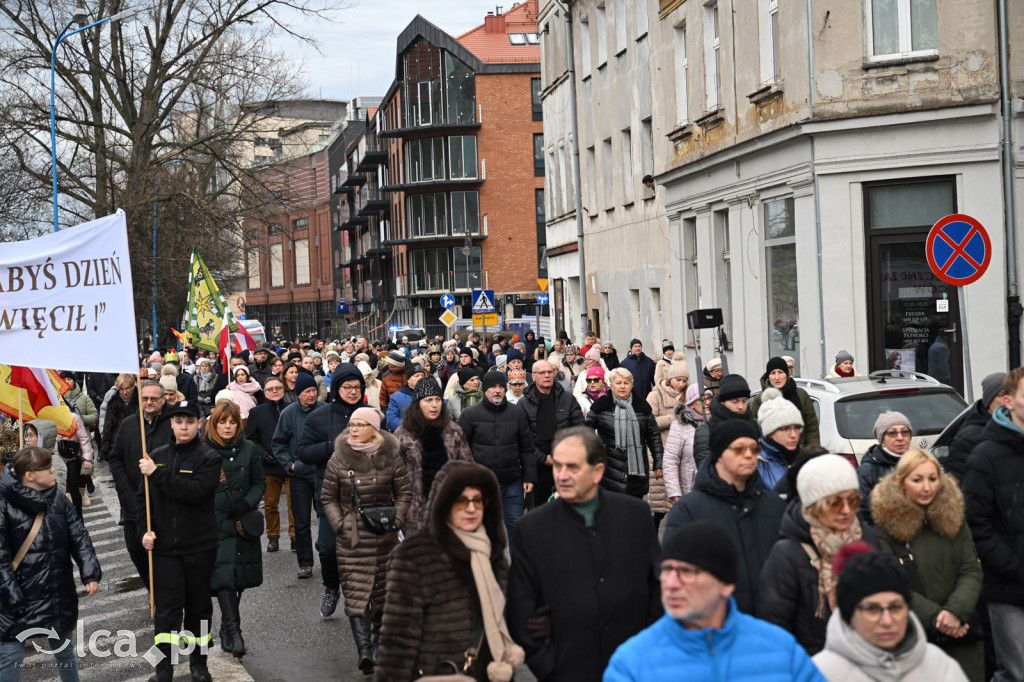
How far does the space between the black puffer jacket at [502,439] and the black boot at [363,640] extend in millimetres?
2615

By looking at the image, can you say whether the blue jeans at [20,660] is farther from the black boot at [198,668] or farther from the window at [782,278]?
the window at [782,278]

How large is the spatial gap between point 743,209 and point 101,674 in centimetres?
1594

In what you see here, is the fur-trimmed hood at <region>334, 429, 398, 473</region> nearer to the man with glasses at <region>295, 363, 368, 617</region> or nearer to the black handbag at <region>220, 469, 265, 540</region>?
the black handbag at <region>220, 469, 265, 540</region>

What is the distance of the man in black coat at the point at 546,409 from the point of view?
39.3 feet

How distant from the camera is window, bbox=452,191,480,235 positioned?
73.1m

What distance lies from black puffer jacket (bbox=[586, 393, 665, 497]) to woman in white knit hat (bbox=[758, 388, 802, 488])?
4022 millimetres

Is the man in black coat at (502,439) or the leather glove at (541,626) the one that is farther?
the man in black coat at (502,439)

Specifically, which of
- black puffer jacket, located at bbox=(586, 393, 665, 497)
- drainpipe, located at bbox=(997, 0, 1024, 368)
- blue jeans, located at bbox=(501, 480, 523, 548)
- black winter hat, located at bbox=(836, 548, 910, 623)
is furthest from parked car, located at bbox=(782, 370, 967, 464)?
drainpipe, located at bbox=(997, 0, 1024, 368)

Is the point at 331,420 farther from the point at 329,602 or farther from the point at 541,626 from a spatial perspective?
the point at 541,626

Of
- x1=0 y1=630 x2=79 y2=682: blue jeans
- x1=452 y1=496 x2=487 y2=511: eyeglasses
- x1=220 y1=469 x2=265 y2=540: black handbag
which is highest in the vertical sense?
x1=452 y1=496 x2=487 y2=511: eyeglasses

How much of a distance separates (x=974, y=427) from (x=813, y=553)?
266 centimetres

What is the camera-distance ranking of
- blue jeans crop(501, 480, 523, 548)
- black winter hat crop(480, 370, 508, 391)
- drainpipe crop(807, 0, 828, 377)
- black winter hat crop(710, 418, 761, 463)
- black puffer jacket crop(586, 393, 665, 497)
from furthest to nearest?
1. drainpipe crop(807, 0, 828, 377)
2. black puffer jacket crop(586, 393, 665, 497)
3. blue jeans crop(501, 480, 523, 548)
4. black winter hat crop(480, 370, 508, 391)
5. black winter hat crop(710, 418, 761, 463)

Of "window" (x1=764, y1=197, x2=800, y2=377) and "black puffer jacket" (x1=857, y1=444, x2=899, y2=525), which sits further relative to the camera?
"window" (x1=764, y1=197, x2=800, y2=377)

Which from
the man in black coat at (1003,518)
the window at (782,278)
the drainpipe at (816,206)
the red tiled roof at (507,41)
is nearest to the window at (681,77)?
the window at (782,278)
